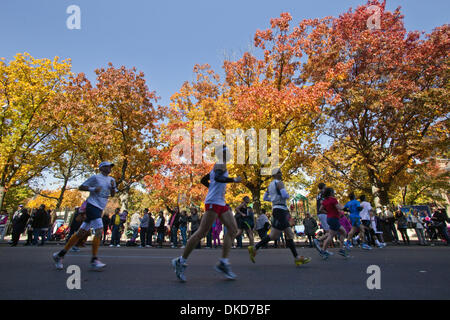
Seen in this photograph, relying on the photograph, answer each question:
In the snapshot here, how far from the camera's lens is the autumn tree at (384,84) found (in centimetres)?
1359

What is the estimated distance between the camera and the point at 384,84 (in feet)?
46.1

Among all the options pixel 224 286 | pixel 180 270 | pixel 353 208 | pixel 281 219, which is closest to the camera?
pixel 224 286

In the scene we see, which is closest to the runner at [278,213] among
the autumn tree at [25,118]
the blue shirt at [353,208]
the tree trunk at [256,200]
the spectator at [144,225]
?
the blue shirt at [353,208]

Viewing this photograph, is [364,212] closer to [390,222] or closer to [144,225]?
[390,222]

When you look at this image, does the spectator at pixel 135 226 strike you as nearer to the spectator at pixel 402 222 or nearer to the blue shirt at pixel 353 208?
the blue shirt at pixel 353 208

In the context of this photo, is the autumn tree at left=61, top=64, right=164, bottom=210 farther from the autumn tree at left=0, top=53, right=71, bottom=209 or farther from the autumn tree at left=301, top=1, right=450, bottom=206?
the autumn tree at left=301, top=1, right=450, bottom=206

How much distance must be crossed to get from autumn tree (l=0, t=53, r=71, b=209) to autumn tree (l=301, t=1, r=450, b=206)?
17.7 meters

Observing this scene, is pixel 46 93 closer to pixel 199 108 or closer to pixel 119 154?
pixel 119 154

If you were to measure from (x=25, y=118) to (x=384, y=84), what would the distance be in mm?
23705

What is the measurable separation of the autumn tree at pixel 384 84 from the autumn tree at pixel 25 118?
17723 millimetres

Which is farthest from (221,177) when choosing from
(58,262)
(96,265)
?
(58,262)

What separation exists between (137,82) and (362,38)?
47.3 feet

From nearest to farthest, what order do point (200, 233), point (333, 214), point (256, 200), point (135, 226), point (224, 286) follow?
point (224, 286) → point (200, 233) → point (333, 214) → point (135, 226) → point (256, 200)
